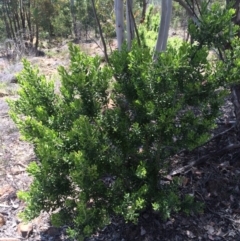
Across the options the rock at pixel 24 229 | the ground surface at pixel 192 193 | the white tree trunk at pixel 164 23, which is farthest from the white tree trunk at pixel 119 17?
the rock at pixel 24 229

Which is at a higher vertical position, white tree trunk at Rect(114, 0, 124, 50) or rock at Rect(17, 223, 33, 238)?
white tree trunk at Rect(114, 0, 124, 50)

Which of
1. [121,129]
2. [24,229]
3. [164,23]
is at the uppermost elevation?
[164,23]

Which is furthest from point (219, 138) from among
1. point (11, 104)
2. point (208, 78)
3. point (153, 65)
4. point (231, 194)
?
point (11, 104)

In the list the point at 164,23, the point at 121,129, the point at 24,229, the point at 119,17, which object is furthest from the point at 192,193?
the point at 119,17

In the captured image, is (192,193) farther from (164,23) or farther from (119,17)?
(119,17)

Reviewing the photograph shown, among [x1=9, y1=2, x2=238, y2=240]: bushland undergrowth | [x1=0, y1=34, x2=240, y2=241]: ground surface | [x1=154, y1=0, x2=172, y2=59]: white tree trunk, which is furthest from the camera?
[x1=154, y1=0, x2=172, y2=59]: white tree trunk

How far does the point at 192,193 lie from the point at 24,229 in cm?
148

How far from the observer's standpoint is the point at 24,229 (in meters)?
2.94

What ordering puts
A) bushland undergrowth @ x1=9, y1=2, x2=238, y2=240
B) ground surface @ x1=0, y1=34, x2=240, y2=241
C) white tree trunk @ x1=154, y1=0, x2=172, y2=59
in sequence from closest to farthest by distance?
bushland undergrowth @ x1=9, y1=2, x2=238, y2=240 < ground surface @ x1=0, y1=34, x2=240, y2=241 < white tree trunk @ x1=154, y1=0, x2=172, y2=59

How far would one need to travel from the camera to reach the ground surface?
2838 mm

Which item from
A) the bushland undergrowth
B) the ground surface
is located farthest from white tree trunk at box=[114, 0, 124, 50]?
the bushland undergrowth

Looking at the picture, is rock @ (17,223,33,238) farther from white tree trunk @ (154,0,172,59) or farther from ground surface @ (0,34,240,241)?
white tree trunk @ (154,0,172,59)

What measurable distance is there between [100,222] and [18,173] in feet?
5.18

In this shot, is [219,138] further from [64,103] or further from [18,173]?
[18,173]
